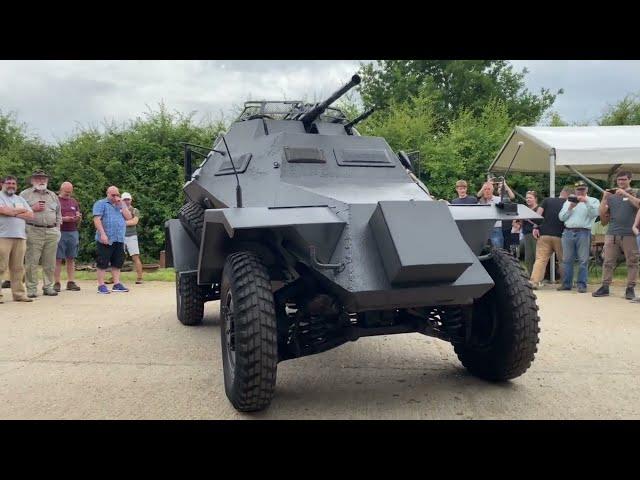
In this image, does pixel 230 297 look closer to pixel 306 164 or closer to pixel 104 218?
pixel 306 164

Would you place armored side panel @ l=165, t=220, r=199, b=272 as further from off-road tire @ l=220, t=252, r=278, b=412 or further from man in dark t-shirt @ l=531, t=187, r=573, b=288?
man in dark t-shirt @ l=531, t=187, r=573, b=288

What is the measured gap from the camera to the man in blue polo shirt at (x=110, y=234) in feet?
32.4

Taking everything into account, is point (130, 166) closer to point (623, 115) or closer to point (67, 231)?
point (67, 231)

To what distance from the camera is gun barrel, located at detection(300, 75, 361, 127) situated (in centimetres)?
451

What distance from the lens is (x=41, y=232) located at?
9516mm

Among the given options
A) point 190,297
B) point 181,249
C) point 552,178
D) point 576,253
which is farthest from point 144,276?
point 576,253

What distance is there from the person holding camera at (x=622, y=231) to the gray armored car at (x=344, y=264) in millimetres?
5319

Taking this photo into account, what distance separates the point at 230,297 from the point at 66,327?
3821mm

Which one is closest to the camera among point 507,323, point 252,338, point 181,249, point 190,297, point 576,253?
point 252,338

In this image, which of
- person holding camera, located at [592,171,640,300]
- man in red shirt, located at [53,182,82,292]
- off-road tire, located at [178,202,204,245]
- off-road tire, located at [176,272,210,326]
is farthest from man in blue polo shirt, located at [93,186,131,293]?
person holding camera, located at [592,171,640,300]

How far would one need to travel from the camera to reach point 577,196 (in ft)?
33.2

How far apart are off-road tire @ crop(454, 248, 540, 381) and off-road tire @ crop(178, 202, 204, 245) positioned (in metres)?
2.85

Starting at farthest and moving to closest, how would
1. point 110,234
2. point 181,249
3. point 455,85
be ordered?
1. point 455,85
2. point 110,234
3. point 181,249

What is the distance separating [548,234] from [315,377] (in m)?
6.96
